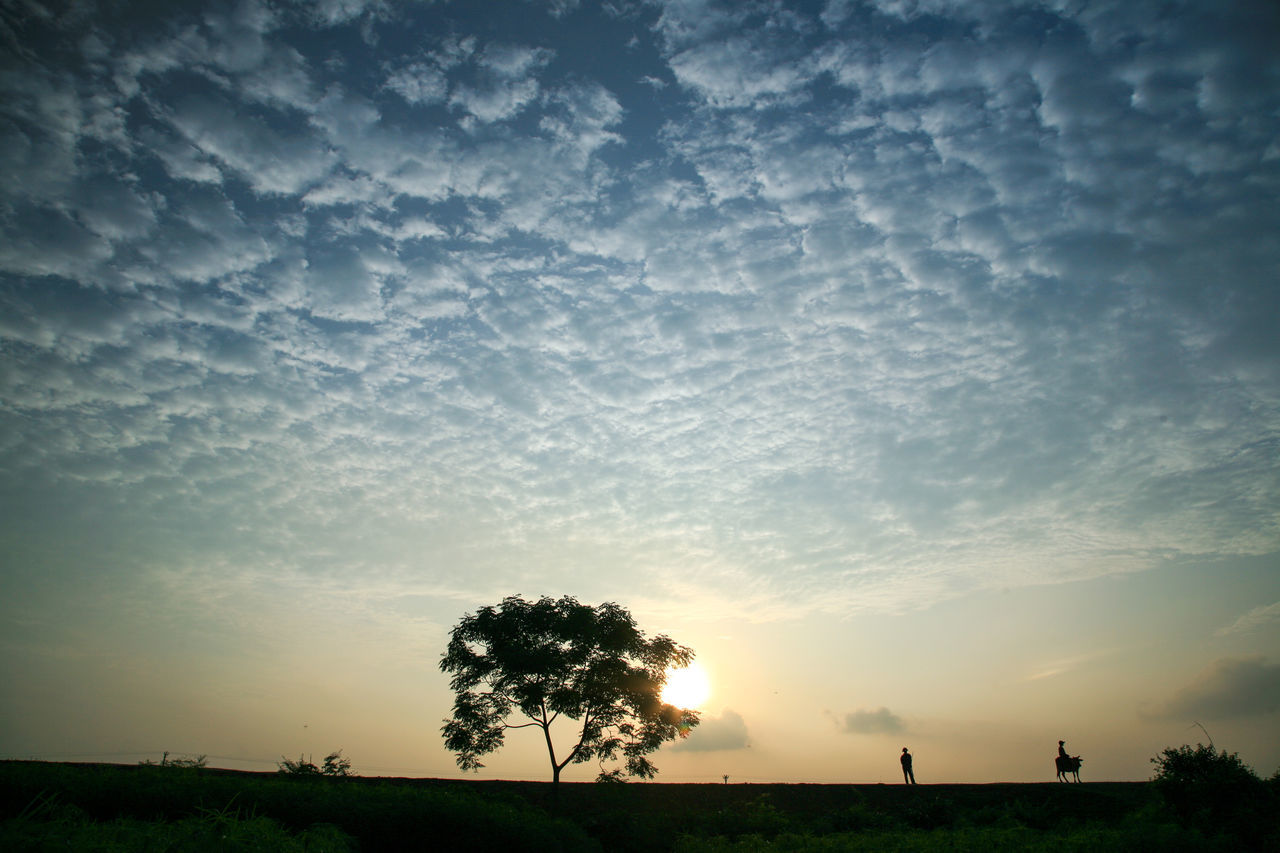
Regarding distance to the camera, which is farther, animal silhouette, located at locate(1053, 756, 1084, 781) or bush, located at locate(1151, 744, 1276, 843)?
animal silhouette, located at locate(1053, 756, 1084, 781)

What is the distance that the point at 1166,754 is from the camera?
15477 millimetres

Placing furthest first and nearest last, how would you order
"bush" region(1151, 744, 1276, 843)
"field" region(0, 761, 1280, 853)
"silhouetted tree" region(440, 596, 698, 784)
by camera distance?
"silhouetted tree" region(440, 596, 698, 784) < "bush" region(1151, 744, 1276, 843) < "field" region(0, 761, 1280, 853)

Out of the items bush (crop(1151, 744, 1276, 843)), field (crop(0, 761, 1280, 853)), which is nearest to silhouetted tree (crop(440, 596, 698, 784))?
field (crop(0, 761, 1280, 853))

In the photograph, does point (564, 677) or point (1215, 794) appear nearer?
point (1215, 794)

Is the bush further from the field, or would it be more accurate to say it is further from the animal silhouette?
the animal silhouette

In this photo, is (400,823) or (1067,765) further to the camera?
(1067,765)

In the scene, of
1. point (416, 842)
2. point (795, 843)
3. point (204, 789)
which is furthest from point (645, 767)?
point (204, 789)

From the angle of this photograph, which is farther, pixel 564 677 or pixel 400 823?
pixel 564 677

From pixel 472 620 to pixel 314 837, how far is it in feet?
76.9

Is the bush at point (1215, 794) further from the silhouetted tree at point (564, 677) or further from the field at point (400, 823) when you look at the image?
the silhouetted tree at point (564, 677)

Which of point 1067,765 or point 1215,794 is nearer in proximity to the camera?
point 1215,794

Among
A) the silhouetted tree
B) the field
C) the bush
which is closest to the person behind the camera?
the field

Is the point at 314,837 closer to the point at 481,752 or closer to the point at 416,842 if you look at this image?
the point at 416,842

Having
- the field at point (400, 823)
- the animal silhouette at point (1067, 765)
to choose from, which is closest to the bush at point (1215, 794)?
the field at point (400, 823)
